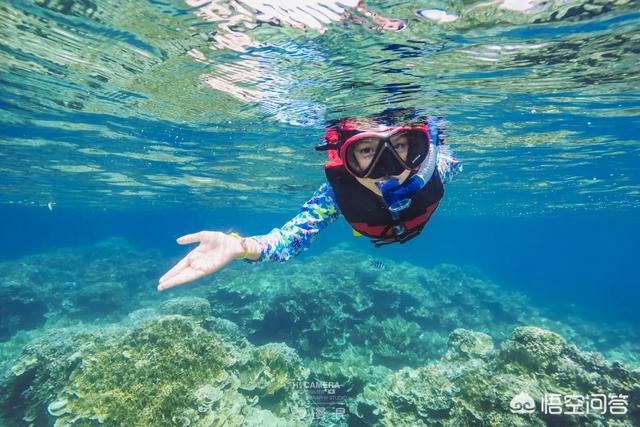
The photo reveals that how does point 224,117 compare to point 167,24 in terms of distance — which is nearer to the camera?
point 167,24

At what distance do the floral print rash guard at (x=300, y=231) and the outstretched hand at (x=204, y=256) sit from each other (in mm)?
538

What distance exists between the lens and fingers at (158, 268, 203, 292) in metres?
3.26

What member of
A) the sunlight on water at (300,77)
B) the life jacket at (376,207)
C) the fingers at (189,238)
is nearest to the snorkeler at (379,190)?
the life jacket at (376,207)

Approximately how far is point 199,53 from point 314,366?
10.7 metres

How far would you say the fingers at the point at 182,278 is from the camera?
10.7 ft

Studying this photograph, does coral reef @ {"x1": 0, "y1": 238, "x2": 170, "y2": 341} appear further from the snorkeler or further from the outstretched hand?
the outstretched hand

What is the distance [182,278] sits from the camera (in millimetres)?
3371

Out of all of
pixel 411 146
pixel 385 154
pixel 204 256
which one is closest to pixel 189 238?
pixel 204 256

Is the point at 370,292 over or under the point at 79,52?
under

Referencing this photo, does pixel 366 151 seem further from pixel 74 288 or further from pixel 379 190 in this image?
pixel 74 288

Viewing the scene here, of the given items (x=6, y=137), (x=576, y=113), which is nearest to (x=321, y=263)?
(x=576, y=113)

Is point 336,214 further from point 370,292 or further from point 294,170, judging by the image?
point 294,170

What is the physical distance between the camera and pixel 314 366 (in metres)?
11.7

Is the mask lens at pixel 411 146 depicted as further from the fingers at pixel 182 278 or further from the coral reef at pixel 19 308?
the coral reef at pixel 19 308
